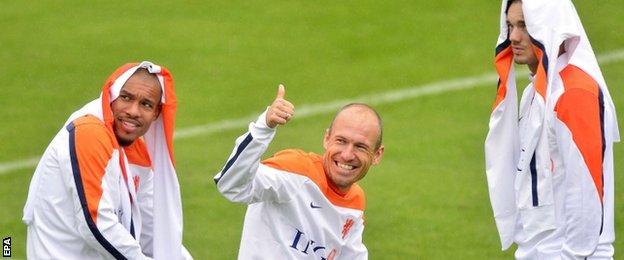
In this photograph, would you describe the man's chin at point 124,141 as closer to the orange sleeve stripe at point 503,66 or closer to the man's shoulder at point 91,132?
the man's shoulder at point 91,132

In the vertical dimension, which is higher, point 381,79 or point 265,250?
point 381,79

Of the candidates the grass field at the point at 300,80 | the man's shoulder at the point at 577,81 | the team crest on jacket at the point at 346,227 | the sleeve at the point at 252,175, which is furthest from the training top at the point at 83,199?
the grass field at the point at 300,80

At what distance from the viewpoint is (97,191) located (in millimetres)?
7680

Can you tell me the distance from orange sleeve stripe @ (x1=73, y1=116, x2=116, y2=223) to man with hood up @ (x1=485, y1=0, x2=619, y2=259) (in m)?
1.94

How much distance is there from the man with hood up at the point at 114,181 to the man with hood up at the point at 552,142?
163 centimetres

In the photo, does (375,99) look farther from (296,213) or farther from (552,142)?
(552,142)

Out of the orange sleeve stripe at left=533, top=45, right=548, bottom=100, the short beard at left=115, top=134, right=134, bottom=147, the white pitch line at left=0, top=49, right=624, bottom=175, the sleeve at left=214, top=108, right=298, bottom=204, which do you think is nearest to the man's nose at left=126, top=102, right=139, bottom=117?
the short beard at left=115, top=134, right=134, bottom=147

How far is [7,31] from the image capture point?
14.8m

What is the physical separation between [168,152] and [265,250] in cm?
74

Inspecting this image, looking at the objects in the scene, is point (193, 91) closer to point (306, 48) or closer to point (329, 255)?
point (306, 48)

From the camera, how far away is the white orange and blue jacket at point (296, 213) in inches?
311

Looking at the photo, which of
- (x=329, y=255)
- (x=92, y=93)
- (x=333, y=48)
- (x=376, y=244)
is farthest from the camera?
(x=333, y=48)

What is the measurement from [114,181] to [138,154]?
52cm

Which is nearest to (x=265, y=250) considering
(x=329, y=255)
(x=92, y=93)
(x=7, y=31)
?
(x=329, y=255)
